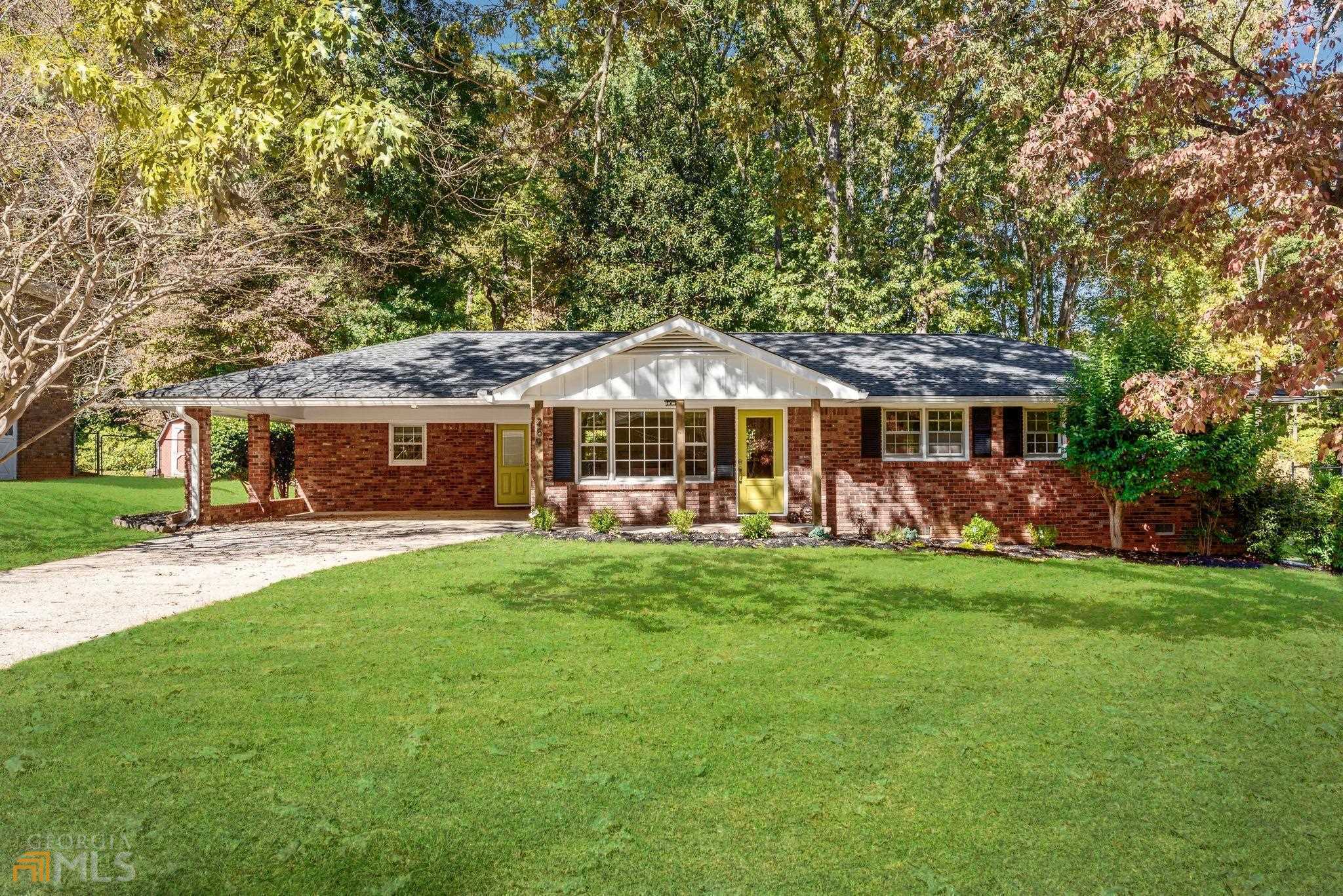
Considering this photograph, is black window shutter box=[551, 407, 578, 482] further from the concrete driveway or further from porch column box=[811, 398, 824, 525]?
porch column box=[811, 398, 824, 525]

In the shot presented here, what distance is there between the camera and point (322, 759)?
4.55 m

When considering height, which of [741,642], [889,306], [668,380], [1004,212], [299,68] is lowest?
[741,642]

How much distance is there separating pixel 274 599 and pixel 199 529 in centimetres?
815

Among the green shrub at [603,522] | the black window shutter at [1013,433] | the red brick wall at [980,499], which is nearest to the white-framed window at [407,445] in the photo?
the green shrub at [603,522]

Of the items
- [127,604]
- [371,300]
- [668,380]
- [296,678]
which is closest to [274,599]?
[127,604]

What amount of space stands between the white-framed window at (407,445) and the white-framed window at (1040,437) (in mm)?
13433

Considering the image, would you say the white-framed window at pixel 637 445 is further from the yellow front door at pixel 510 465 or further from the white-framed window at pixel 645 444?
the yellow front door at pixel 510 465

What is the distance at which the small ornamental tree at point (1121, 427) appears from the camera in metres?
13.0

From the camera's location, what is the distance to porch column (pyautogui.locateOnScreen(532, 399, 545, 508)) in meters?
15.1

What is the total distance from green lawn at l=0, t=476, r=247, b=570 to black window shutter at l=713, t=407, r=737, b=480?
35.6ft

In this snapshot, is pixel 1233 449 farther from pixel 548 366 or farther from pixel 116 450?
pixel 116 450

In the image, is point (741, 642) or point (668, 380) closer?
point (741, 642)

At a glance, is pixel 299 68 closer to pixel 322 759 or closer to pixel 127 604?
pixel 322 759

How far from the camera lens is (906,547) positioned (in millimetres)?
14000
